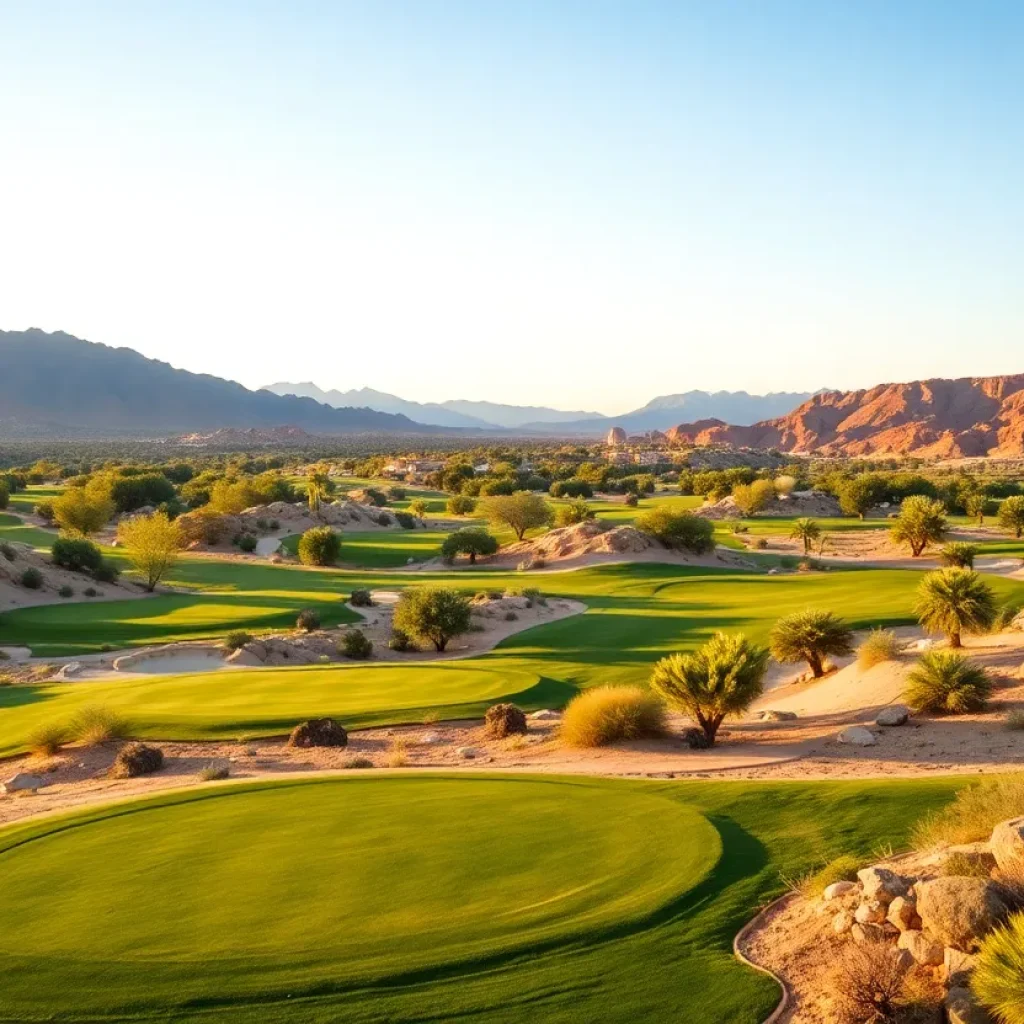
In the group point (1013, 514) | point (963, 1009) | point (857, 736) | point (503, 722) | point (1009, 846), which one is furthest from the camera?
point (1013, 514)

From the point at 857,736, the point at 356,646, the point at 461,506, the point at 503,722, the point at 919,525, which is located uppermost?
the point at 919,525

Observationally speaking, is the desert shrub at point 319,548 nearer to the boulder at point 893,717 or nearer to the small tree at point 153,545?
the small tree at point 153,545

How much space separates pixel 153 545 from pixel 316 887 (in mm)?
42431

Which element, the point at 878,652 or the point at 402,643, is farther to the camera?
the point at 402,643

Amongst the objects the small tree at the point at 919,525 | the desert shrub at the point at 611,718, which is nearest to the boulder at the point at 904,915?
the desert shrub at the point at 611,718

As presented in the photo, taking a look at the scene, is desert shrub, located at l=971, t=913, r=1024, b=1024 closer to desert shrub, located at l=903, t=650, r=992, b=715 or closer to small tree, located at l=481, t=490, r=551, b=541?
desert shrub, located at l=903, t=650, r=992, b=715

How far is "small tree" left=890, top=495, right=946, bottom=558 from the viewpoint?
52.9 meters

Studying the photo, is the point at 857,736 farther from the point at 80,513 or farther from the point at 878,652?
the point at 80,513

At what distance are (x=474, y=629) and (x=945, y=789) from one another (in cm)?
2639

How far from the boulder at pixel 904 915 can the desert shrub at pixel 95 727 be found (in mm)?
17736

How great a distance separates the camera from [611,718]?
1981 centimetres

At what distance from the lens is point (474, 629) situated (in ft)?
127

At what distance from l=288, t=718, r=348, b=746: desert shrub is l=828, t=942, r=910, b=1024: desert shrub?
1437 centimetres

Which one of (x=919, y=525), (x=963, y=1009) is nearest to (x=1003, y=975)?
(x=963, y=1009)
